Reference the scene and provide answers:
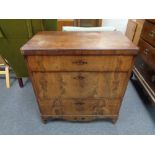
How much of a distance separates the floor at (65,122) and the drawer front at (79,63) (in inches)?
26.8

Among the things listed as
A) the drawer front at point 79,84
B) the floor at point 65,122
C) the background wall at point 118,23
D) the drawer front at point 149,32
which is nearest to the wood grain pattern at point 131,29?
the background wall at point 118,23

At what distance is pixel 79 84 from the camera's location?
116 centimetres

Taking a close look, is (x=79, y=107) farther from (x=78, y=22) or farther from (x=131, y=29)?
(x=78, y=22)

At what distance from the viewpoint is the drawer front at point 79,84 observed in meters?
1.10

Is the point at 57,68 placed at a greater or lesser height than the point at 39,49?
lesser

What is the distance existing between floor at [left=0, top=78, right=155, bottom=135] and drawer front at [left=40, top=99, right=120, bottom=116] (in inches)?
6.6

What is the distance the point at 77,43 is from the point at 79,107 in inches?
23.1

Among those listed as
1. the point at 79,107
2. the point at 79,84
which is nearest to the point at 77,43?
the point at 79,84

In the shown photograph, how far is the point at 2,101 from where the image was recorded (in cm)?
177

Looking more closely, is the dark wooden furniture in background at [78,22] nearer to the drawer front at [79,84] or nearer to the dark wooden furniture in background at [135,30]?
the dark wooden furniture in background at [135,30]
